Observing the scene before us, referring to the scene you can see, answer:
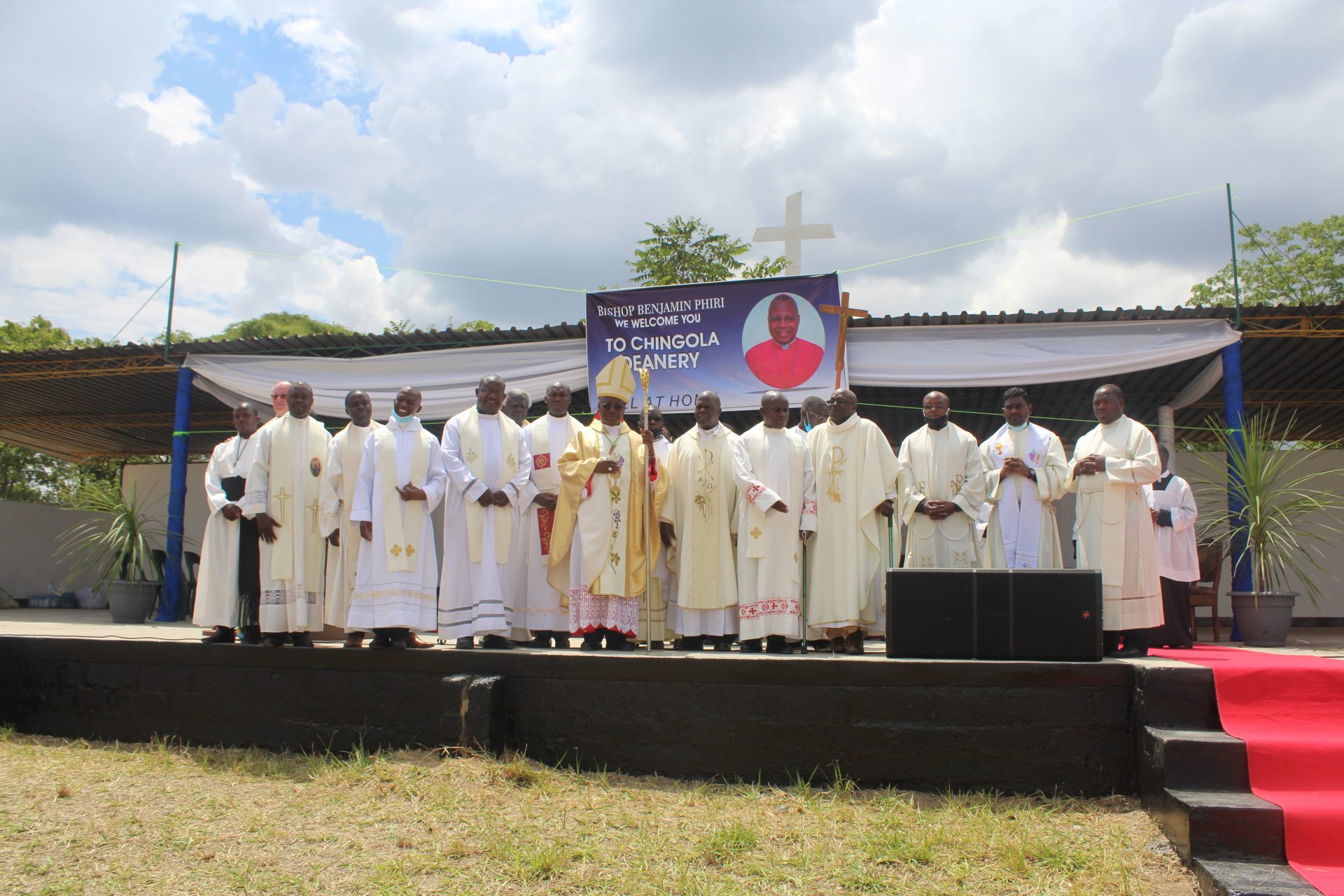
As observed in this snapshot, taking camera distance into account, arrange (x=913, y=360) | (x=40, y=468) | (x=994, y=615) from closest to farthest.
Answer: (x=994, y=615) < (x=913, y=360) < (x=40, y=468)

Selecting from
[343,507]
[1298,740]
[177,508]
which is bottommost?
[1298,740]

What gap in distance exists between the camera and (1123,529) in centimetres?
607

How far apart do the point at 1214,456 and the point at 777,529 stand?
28.4 ft

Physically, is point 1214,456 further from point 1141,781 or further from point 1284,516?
point 1141,781

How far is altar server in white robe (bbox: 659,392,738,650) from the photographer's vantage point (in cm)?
626

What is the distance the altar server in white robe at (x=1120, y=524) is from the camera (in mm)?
5906

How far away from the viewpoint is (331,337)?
1113 cm

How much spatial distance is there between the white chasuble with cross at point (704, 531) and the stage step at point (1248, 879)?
311 cm

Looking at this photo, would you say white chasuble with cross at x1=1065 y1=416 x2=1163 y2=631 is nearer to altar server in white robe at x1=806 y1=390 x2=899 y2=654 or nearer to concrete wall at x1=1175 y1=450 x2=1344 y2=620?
altar server in white robe at x1=806 y1=390 x2=899 y2=654

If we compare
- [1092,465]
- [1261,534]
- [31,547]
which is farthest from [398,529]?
[31,547]

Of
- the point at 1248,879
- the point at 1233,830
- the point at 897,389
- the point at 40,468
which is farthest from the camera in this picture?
the point at 40,468

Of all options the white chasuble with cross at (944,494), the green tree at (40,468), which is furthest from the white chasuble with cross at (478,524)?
the green tree at (40,468)

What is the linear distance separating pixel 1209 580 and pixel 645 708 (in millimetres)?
7240

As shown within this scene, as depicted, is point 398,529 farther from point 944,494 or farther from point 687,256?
point 687,256
